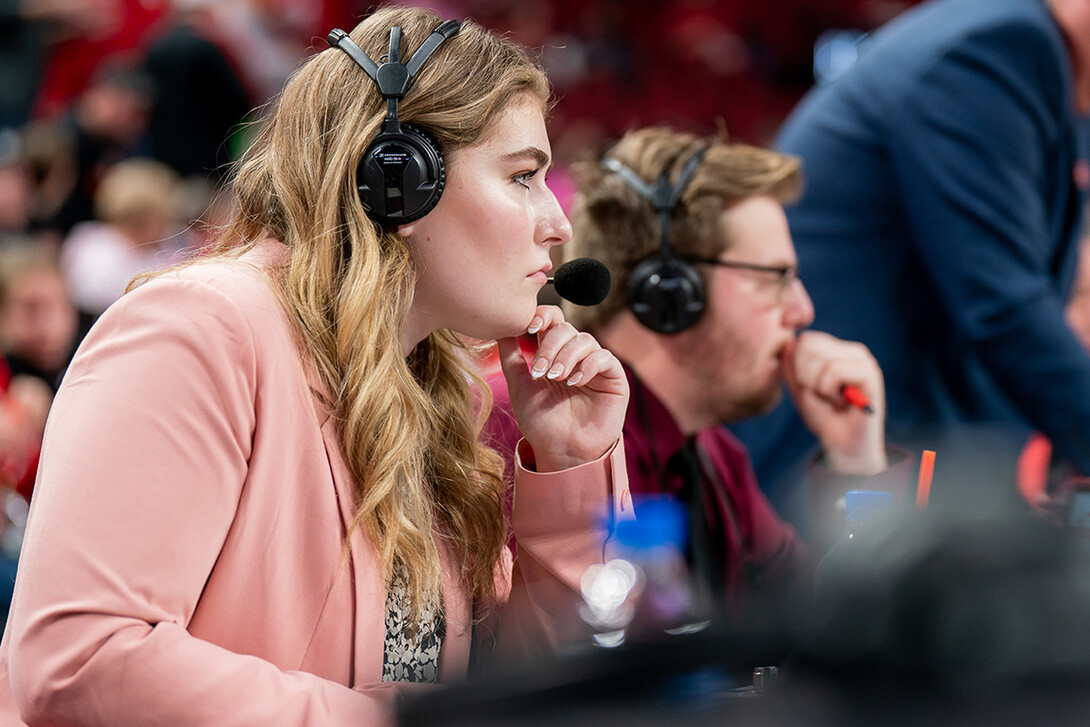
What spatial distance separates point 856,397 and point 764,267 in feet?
0.82

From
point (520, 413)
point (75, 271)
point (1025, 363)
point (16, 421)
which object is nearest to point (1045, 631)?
point (520, 413)

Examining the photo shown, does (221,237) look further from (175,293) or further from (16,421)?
(16,421)

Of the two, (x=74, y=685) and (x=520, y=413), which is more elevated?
(x=520, y=413)

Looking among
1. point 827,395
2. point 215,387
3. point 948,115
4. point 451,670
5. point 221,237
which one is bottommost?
point 451,670

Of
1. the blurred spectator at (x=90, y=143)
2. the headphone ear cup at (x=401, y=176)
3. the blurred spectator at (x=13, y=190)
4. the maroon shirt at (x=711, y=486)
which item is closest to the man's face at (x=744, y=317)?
the maroon shirt at (x=711, y=486)

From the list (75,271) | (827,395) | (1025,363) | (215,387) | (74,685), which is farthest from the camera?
(75,271)

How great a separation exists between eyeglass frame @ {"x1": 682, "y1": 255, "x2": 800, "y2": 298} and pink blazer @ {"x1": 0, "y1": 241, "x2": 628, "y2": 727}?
2.82 feet

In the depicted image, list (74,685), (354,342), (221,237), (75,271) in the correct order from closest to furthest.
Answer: (74,685)
(354,342)
(221,237)
(75,271)

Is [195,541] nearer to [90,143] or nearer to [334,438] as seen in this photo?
[334,438]

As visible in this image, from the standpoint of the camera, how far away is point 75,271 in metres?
4.01

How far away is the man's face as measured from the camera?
187cm

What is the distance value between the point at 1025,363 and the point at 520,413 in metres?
1.08

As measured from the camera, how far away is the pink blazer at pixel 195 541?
0.90 meters

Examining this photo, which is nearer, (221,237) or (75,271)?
(221,237)
